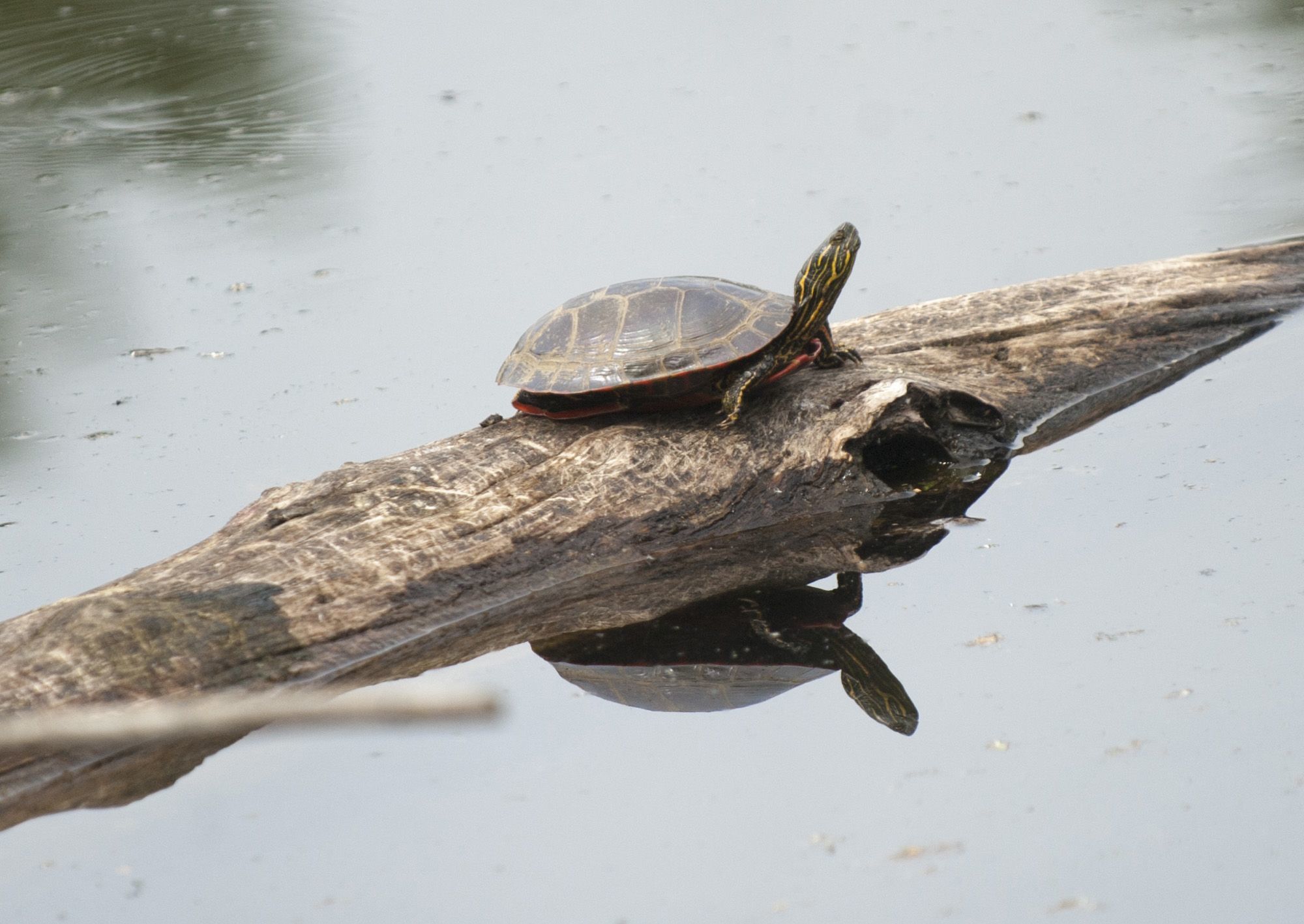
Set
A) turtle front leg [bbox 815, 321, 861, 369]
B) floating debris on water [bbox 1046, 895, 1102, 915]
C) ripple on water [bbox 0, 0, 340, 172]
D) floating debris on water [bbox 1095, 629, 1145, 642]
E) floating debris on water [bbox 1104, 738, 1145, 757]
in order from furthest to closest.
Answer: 1. ripple on water [bbox 0, 0, 340, 172]
2. turtle front leg [bbox 815, 321, 861, 369]
3. floating debris on water [bbox 1095, 629, 1145, 642]
4. floating debris on water [bbox 1104, 738, 1145, 757]
5. floating debris on water [bbox 1046, 895, 1102, 915]

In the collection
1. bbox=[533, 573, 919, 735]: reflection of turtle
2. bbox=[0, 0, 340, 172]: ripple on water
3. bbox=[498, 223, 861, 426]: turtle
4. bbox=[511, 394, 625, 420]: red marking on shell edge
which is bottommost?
bbox=[533, 573, 919, 735]: reflection of turtle

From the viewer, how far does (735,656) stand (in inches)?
149

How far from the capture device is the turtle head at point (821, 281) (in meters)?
4.37

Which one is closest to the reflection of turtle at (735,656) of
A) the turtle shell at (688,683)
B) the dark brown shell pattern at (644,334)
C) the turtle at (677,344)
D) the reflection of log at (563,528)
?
the turtle shell at (688,683)

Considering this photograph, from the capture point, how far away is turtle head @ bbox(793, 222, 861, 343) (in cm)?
437

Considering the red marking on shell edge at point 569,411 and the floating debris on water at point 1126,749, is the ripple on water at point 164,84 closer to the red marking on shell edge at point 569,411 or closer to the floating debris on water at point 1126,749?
the red marking on shell edge at point 569,411

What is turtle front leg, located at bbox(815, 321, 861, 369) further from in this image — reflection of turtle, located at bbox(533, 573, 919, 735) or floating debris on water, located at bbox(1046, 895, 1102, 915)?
floating debris on water, located at bbox(1046, 895, 1102, 915)

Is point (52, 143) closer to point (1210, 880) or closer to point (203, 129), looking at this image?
point (203, 129)

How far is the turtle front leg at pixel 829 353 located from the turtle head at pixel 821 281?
84 millimetres

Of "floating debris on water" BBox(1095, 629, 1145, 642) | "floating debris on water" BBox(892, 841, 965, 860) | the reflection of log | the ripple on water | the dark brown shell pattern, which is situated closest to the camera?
"floating debris on water" BBox(892, 841, 965, 860)

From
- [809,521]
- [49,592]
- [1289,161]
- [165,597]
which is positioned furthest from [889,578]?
[1289,161]

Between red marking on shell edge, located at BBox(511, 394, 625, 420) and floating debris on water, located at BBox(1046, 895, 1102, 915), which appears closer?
floating debris on water, located at BBox(1046, 895, 1102, 915)

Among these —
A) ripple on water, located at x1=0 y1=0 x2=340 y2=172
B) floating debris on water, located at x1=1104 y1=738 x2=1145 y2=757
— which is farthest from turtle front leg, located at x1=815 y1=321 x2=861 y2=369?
ripple on water, located at x1=0 y1=0 x2=340 y2=172

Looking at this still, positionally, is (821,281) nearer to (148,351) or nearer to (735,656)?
(735,656)
